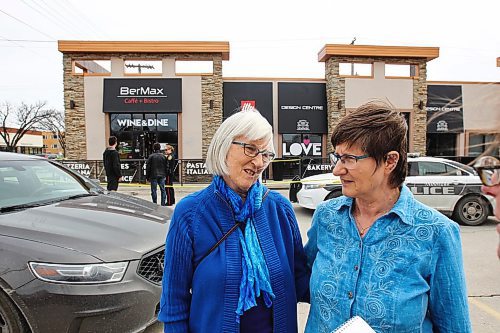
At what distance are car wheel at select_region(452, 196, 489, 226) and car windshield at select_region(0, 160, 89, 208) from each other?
24.9 ft

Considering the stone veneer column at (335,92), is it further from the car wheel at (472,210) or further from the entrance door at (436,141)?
the car wheel at (472,210)

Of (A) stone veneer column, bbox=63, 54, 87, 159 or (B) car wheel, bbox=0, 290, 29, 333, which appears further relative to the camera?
(A) stone veneer column, bbox=63, 54, 87, 159

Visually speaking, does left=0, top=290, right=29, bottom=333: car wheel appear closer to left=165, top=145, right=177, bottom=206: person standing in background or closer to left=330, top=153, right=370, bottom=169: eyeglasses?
left=330, top=153, right=370, bottom=169: eyeglasses

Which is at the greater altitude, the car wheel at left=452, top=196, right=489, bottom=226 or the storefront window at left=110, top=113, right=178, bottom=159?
the storefront window at left=110, top=113, right=178, bottom=159

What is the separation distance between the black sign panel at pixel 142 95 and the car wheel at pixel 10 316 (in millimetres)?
15484

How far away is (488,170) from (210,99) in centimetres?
1709

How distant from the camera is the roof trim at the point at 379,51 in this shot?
59.5 ft

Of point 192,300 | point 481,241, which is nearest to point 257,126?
point 192,300

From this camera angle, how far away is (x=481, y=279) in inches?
187

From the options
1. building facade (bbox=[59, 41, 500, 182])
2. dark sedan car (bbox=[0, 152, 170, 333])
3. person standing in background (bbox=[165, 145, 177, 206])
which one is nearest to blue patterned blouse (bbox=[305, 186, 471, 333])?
dark sedan car (bbox=[0, 152, 170, 333])

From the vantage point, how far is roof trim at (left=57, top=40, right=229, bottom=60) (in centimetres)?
1712

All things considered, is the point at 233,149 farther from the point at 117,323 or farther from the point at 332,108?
the point at 332,108

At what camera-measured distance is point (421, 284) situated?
1.31 meters

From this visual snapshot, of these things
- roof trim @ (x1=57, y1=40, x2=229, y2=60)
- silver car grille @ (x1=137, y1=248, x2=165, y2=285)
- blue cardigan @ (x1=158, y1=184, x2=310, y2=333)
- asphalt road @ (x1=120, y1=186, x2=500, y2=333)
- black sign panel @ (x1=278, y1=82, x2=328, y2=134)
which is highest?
roof trim @ (x1=57, y1=40, x2=229, y2=60)
